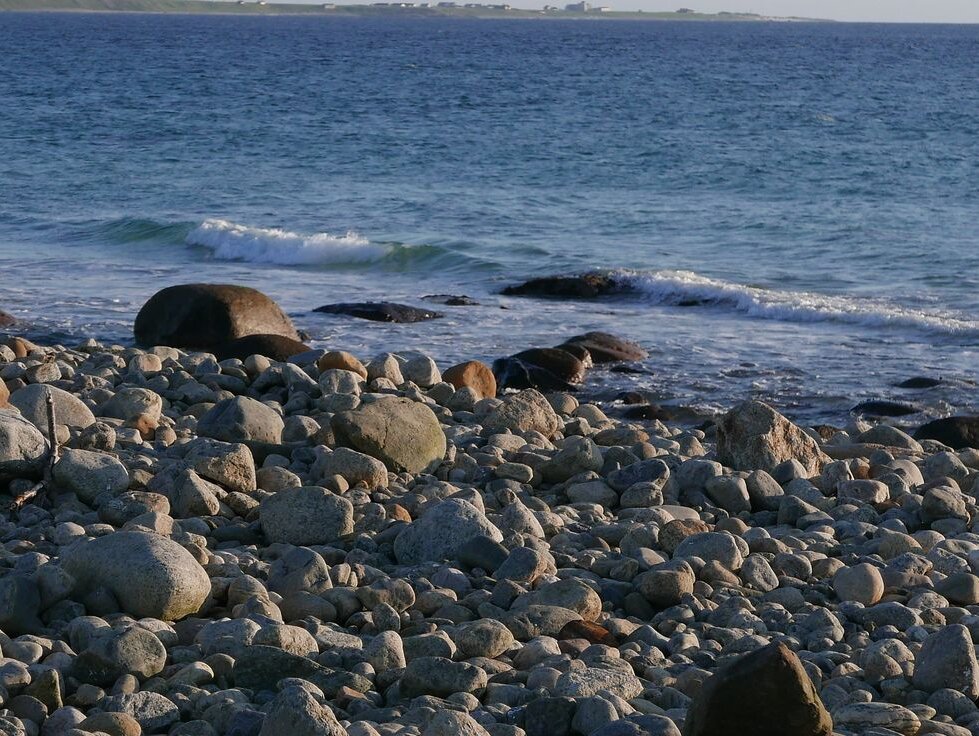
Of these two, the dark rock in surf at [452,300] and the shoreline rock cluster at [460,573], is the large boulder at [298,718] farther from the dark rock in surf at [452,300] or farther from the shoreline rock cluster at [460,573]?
the dark rock in surf at [452,300]

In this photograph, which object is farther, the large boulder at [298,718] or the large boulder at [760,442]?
the large boulder at [760,442]

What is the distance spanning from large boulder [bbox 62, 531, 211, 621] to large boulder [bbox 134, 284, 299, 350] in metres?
6.24

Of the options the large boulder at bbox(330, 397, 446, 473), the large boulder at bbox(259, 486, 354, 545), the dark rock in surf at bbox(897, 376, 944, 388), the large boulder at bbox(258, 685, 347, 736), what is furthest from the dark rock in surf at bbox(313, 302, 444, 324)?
the large boulder at bbox(258, 685, 347, 736)

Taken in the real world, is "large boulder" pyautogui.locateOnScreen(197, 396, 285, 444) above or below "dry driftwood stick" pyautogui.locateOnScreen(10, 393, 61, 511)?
below

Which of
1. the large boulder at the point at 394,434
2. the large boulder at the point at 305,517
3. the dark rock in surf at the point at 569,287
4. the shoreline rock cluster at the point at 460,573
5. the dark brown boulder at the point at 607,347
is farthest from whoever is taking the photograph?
the dark rock in surf at the point at 569,287

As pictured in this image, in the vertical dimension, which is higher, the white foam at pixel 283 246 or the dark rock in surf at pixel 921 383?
the dark rock in surf at pixel 921 383

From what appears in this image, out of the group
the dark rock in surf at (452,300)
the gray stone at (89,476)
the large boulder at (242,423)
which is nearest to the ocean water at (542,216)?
the dark rock in surf at (452,300)

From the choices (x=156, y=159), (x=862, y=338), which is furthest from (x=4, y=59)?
(x=862, y=338)

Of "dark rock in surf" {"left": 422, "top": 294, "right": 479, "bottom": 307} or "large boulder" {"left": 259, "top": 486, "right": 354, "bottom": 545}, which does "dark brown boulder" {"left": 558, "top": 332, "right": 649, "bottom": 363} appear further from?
"large boulder" {"left": 259, "top": 486, "right": 354, "bottom": 545}

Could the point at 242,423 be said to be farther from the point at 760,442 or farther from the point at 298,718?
the point at 298,718

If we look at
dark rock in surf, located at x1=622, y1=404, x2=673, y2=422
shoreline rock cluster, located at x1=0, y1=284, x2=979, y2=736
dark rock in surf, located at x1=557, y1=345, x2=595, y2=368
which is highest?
shoreline rock cluster, located at x1=0, y1=284, x2=979, y2=736

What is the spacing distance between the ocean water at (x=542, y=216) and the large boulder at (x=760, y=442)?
106 inches

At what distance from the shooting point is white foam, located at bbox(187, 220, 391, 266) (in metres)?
17.9

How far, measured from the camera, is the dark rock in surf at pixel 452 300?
14.6 meters
